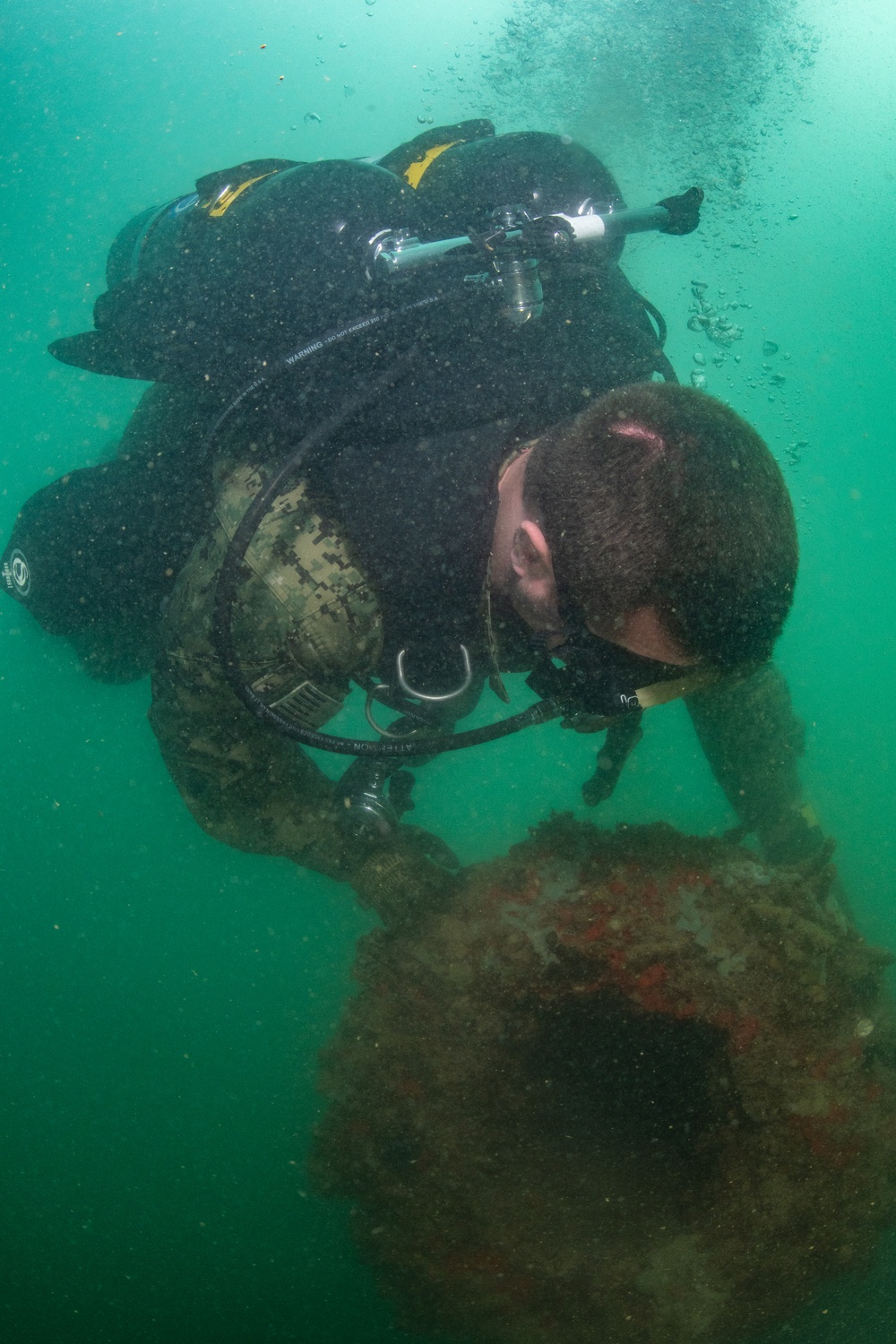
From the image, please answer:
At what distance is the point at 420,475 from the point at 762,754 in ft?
11.8

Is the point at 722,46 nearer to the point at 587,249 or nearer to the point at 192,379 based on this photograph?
the point at 587,249

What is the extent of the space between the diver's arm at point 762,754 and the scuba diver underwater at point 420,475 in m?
2.36

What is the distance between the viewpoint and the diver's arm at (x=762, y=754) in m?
4.65

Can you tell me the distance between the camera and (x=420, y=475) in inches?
90.4

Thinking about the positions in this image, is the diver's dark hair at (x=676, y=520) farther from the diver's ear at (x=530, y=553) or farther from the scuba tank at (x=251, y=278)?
the scuba tank at (x=251, y=278)

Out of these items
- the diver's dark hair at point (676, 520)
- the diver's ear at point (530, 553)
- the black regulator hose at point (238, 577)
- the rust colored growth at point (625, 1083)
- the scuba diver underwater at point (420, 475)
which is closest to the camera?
the diver's dark hair at point (676, 520)

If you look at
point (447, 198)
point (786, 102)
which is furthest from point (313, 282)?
point (786, 102)

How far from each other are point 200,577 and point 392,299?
4.11 ft

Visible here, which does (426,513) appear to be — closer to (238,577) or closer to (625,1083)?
(238,577)

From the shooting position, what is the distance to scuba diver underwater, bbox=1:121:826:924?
1.89 meters

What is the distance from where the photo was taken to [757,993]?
11.0 ft

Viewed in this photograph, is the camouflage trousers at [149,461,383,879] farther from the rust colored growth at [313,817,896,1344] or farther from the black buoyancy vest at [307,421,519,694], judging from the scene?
the rust colored growth at [313,817,896,1344]

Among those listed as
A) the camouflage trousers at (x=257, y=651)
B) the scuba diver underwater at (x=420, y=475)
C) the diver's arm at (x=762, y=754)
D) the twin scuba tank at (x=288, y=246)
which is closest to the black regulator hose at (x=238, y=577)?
the scuba diver underwater at (x=420, y=475)

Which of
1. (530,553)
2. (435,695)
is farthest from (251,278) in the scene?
(435,695)
